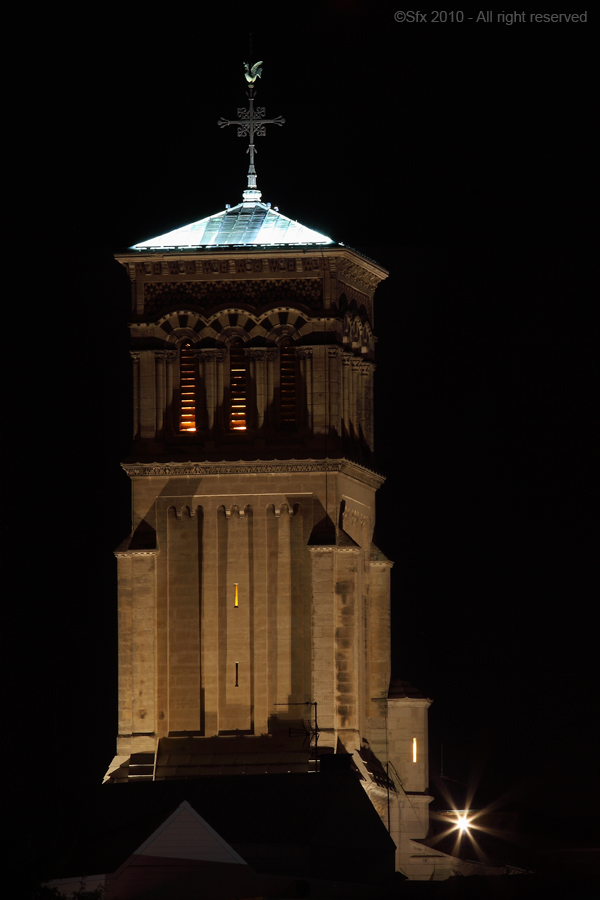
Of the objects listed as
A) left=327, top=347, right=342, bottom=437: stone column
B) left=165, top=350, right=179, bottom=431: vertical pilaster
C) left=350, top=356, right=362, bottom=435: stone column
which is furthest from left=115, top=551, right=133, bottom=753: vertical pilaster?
left=350, top=356, right=362, bottom=435: stone column

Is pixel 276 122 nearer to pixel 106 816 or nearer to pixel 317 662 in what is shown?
pixel 317 662

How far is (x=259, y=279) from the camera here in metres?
105

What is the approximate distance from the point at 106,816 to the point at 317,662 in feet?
37.6

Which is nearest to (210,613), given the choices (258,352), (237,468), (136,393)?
(237,468)

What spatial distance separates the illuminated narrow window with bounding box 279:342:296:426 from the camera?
105 meters

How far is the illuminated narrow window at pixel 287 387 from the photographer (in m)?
105

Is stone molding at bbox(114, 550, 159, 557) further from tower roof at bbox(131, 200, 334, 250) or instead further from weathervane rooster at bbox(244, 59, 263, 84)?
weathervane rooster at bbox(244, 59, 263, 84)

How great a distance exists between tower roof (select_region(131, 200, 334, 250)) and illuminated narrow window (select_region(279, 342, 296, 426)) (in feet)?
12.0

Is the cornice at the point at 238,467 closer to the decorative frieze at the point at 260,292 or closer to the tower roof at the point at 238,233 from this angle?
the decorative frieze at the point at 260,292

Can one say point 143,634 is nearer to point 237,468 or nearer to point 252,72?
point 237,468

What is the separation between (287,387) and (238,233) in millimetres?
5436

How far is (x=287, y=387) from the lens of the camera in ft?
347

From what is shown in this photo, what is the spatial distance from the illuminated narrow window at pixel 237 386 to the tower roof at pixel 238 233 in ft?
11.6

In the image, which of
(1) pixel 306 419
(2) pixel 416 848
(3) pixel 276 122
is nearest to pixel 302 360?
(1) pixel 306 419
